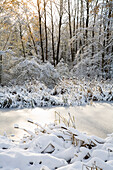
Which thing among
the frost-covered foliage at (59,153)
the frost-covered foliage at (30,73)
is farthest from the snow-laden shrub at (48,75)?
the frost-covered foliage at (59,153)

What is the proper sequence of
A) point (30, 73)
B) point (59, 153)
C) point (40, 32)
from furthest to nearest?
point (40, 32) → point (30, 73) → point (59, 153)

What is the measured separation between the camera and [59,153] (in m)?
Result: 1.35

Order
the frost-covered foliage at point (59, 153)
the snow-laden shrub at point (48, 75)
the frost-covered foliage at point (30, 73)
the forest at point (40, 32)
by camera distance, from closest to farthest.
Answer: the frost-covered foliage at point (59, 153), the forest at point (40, 32), the frost-covered foliage at point (30, 73), the snow-laden shrub at point (48, 75)

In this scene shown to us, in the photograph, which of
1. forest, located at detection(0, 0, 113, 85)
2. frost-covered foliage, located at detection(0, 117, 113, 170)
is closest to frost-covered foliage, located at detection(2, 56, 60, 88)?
forest, located at detection(0, 0, 113, 85)

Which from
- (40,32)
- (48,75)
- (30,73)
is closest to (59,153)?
(48,75)

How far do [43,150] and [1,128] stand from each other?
42.2 inches

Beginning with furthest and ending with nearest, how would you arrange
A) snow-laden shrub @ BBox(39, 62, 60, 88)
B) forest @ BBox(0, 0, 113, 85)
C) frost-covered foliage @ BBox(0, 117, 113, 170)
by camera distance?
snow-laden shrub @ BBox(39, 62, 60, 88) → forest @ BBox(0, 0, 113, 85) → frost-covered foliage @ BBox(0, 117, 113, 170)

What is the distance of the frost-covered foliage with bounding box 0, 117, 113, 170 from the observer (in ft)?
3.69

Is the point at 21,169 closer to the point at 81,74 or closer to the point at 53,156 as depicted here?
the point at 53,156

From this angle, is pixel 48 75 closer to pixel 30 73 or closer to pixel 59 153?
pixel 30 73

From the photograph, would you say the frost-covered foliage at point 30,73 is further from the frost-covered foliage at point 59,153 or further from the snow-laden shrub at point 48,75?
the frost-covered foliage at point 59,153

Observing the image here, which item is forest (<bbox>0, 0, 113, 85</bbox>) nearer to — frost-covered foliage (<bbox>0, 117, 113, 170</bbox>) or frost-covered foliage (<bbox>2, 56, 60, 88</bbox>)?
frost-covered foliage (<bbox>2, 56, 60, 88</bbox>)

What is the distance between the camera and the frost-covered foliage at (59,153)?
3.69 ft

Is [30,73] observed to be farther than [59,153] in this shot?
Yes
